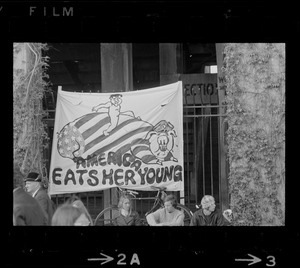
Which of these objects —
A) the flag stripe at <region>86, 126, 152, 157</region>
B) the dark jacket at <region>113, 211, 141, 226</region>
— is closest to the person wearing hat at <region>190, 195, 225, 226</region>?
the dark jacket at <region>113, 211, 141, 226</region>

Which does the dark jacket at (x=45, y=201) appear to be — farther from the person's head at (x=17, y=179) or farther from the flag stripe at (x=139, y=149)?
the flag stripe at (x=139, y=149)

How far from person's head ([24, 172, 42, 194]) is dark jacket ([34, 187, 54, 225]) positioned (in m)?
0.05

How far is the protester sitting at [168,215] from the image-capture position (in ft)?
13.6

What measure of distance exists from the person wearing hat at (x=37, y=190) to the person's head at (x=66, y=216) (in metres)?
0.44

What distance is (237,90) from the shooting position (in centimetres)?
424

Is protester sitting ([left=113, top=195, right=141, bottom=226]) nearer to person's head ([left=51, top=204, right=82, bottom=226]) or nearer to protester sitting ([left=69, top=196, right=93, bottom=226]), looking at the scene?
protester sitting ([left=69, top=196, right=93, bottom=226])

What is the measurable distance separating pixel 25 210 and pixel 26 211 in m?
0.01

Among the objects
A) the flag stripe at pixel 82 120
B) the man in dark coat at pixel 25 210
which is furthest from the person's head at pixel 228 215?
the man in dark coat at pixel 25 210

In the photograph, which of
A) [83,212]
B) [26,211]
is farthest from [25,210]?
[83,212]

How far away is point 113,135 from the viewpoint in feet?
13.3

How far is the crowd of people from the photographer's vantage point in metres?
3.54

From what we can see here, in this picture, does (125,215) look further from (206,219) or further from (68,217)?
(68,217)
